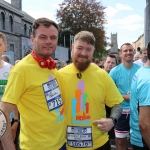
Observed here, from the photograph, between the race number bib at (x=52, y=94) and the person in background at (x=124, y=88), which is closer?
the race number bib at (x=52, y=94)

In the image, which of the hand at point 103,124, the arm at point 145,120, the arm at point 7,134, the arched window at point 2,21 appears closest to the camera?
the arm at point 7,134

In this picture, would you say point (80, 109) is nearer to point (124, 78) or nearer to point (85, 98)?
point (85, 98)

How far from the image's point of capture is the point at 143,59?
267 inches

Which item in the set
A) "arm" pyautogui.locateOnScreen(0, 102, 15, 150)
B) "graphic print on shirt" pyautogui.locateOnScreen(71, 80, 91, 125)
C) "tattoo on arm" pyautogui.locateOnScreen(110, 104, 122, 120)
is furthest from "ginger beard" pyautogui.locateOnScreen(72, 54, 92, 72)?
"arm" pyautogui.locateOnScreen(0, 102, 15, 150)

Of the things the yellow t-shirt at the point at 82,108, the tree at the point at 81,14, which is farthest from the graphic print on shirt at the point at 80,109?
the tree at the point at 81,14

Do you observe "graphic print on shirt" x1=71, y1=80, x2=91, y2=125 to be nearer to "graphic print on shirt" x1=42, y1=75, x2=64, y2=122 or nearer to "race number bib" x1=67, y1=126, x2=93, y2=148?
"race number bib" x1=67, y1=126, x2=93, y2=148

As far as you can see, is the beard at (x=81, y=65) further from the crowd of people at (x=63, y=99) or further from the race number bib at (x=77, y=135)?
the race number bib at (x=77, y=135)

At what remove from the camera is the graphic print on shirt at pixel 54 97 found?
2.10m

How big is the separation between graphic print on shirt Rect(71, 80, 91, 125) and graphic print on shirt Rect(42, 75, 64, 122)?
17cm

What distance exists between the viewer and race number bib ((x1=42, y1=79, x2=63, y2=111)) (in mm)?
2098

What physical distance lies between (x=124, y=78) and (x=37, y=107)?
2608 mm

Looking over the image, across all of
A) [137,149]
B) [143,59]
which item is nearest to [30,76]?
[137,149]

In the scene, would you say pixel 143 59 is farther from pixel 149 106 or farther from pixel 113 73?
pixel 149 106

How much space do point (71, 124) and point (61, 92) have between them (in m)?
0.34
